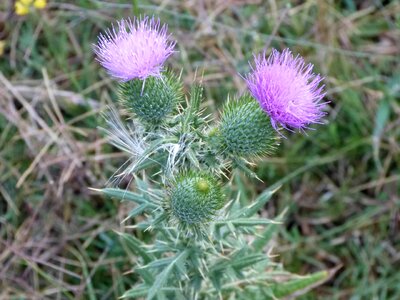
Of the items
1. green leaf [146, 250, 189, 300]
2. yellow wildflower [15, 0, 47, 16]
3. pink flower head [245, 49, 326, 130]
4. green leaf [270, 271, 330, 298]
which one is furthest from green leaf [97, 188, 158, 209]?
yellow wildflower [15, 0, 47, 16]

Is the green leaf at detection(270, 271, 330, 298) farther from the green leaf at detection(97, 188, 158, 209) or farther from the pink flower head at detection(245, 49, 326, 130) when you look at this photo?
the pink flower head at detection(245, 49, 326, 130)

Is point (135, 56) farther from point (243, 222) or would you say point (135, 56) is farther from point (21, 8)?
point (21, 8)

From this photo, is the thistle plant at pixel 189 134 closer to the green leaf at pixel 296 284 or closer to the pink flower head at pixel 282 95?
the pink flower head at pixel 282 95

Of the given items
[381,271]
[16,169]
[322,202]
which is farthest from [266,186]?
[16,169]

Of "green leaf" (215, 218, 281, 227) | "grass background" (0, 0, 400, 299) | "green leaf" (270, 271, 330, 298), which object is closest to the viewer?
"green leaf" (215, 218, 281, 227)

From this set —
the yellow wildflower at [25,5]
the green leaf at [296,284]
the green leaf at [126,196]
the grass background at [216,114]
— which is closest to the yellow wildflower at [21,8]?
the yellow wildflower at [25,5]

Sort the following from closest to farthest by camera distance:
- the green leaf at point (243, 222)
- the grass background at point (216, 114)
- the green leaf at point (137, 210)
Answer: the green leaf at point (137, 210), the green leaf at point (243, 222), the grass background at point (216, 114)
